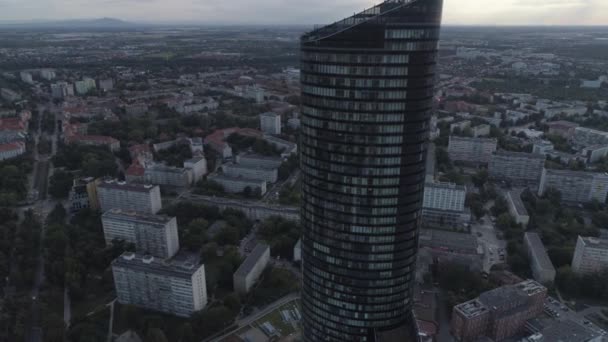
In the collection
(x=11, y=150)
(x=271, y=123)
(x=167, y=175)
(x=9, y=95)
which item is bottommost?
(x=167, y=175)

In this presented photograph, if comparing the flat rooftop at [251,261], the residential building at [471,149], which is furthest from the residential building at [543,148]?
the flat rooftop at [251,261]

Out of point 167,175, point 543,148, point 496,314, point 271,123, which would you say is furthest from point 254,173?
point 543,148

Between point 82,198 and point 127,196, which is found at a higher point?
point 127,196

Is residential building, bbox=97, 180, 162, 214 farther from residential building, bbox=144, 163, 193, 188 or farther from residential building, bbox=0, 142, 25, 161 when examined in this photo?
residential building, bbox=0, 142, 25, 161

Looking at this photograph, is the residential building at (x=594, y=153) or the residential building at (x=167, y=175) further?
the residential building at (x=594, y=153)

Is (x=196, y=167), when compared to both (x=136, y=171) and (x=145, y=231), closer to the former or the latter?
(x=136, y=171)

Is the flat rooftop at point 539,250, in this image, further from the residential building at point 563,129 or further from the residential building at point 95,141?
the residential building at point 95,141
